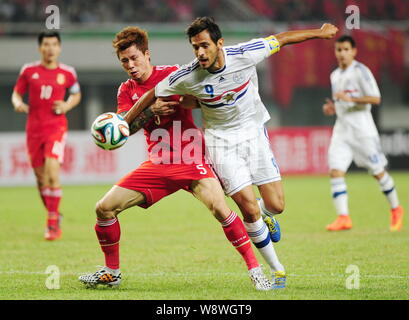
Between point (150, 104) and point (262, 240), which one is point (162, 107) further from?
point (262, 240)

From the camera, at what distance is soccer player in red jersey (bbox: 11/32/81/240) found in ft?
33.5

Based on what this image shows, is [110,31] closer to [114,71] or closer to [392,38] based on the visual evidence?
[114,71]

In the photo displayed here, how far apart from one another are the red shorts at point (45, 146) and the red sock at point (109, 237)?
3.98 meters

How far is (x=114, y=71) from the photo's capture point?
2564 cm

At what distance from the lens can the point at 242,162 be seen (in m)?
6.50

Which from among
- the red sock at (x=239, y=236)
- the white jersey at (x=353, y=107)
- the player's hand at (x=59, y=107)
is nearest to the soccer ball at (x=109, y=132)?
the red sock at (x=239, y=236)

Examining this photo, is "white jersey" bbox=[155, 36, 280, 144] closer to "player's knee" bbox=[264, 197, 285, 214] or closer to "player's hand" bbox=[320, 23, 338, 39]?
"player's hand" bbox=[320, 23, 338, 39]

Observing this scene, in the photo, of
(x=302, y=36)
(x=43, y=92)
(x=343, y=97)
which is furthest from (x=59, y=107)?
(x=302, y=36)

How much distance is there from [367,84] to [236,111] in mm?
4325

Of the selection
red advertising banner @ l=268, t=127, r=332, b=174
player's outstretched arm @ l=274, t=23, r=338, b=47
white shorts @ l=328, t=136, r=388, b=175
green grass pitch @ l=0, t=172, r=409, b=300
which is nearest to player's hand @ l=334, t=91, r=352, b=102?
white shorts @ l=328, t=136, r=388, b=175

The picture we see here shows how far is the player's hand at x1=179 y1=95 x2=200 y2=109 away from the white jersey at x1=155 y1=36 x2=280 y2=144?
5 centimetres
